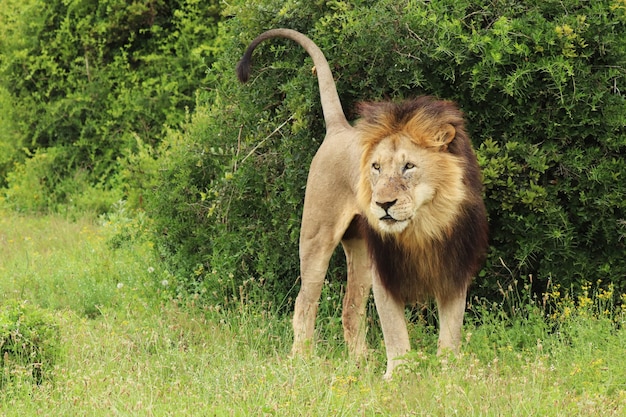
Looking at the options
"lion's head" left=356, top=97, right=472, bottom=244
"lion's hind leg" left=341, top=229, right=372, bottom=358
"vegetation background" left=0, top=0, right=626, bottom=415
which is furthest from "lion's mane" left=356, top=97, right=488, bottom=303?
"lion's hind leg" left=341, top=229, right=372, bottom=358

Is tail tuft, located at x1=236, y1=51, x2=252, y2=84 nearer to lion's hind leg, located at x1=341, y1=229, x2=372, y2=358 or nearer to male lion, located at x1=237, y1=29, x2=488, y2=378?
male lion, located at x1=237, y1=29, x2=488, y2=378

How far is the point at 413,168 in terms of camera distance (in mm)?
4688

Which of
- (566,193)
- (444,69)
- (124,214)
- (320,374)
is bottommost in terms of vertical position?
(124,214)

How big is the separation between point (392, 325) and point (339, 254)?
155cm

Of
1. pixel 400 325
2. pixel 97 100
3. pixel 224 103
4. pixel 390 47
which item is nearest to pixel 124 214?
pixel 97 100

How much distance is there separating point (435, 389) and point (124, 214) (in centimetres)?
624

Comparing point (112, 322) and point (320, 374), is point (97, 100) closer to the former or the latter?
point (112, 322)

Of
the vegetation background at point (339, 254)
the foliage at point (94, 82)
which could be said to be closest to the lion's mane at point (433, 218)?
the vegetation background at point (339, 254)

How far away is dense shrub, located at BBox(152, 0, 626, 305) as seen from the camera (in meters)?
5.58

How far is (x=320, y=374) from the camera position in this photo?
183 inches

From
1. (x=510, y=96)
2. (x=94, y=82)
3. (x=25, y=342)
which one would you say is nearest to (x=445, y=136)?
(x=510, y=96)

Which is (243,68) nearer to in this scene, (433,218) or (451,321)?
(433,218)

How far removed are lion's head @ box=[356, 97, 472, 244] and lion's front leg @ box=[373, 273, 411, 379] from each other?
0.35m

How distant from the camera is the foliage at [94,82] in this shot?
36.5ft
